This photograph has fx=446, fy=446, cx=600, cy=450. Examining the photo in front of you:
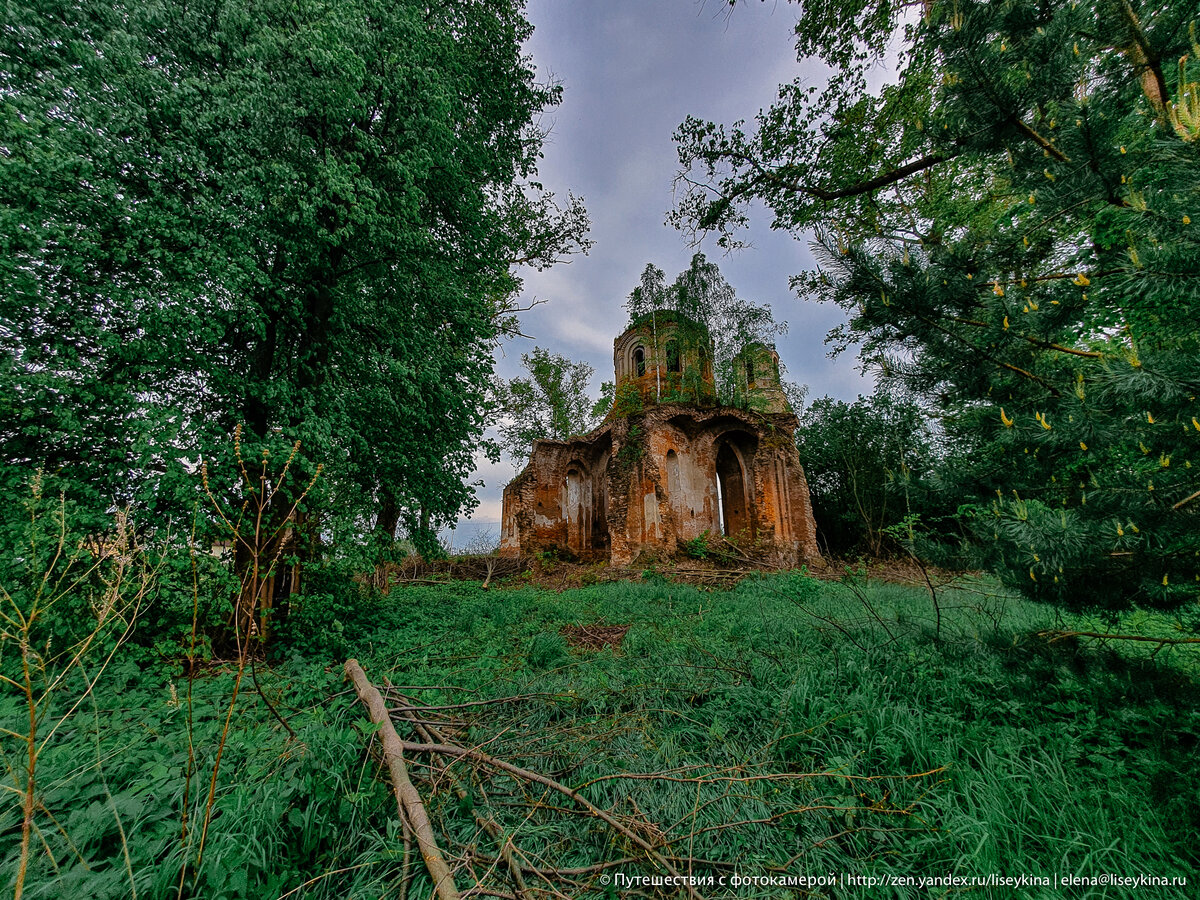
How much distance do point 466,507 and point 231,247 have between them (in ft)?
14.0

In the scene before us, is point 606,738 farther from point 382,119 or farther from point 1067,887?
point 382,119

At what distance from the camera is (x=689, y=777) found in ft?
8.46

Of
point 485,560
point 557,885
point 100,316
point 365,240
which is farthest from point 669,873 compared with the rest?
point 485,560

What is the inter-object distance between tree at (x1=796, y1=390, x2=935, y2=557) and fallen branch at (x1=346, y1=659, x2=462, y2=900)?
14.0 meters

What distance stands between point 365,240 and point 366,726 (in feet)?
18.3

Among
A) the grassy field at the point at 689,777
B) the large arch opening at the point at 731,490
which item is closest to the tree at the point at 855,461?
the large arch opening at the point at 731,490

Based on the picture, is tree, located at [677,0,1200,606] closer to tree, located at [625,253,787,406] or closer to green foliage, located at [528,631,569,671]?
green foliage, located at [528,631,569,671]

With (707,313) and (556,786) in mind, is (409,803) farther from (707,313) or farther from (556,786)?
(707,313)

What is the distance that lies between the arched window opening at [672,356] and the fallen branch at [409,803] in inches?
666

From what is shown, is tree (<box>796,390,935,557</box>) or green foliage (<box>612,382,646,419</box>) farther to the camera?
green foliage (<box>612,382,646,419</box>)

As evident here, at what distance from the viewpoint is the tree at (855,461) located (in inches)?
595

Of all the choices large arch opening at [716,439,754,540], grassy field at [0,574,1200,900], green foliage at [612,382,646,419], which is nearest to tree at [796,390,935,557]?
large arch opening at [716,439,754,540]

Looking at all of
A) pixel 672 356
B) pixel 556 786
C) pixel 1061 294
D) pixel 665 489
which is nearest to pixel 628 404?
pixel 672 356

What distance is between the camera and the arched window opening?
60.7ft
